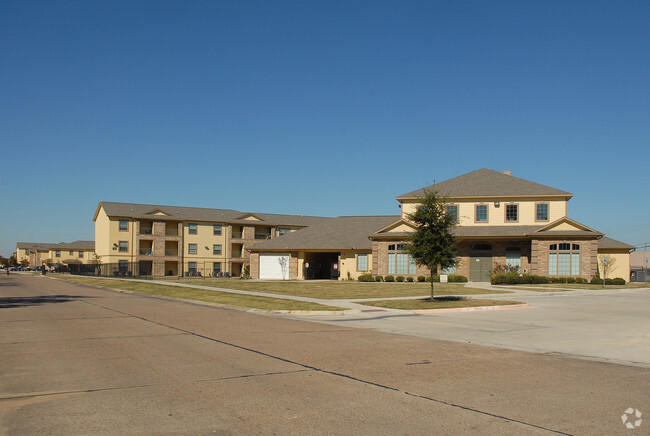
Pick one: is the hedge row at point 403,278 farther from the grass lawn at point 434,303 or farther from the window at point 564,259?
the grass lawn at point 434,303

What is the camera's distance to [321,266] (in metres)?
58.6

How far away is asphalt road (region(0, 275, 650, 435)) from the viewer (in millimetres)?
6609

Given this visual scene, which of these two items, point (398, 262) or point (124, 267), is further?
point (124, 267)

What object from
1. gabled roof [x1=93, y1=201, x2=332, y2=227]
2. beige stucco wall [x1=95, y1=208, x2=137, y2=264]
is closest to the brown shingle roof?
gabled roof [x1=93, y1=201, x2=332, y2=227]

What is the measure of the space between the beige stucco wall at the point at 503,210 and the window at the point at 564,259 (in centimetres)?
358

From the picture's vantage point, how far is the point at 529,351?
12.7m

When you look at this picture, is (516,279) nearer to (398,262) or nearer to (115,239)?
(398,262)

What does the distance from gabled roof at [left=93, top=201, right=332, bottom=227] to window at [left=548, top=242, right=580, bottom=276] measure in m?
42.2

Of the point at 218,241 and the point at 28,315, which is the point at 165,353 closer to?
the point at 28,315

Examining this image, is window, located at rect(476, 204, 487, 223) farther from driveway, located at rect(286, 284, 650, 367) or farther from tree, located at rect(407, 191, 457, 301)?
tree, located at rect(407, 191, 457, 301)

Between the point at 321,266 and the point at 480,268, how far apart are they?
18589 millimetres

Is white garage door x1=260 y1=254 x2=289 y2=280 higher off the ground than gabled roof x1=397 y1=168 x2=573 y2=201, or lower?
lower

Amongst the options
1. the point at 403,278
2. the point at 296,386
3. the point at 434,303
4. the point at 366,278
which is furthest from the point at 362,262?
the point at 296,386

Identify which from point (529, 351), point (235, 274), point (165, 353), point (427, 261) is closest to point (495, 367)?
point (529, 351)
